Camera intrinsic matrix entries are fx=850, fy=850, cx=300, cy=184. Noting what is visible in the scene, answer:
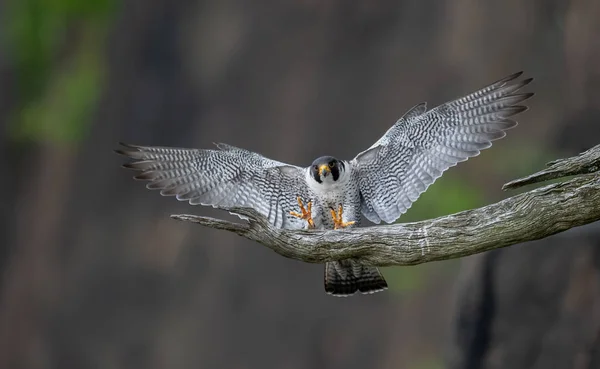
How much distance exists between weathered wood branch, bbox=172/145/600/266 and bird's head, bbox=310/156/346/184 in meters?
0.88

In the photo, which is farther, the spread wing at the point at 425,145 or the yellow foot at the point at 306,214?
the yellow foot at the point at 306,214

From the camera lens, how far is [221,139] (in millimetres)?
10008

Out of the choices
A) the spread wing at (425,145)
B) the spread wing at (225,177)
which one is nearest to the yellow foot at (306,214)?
the spread wing at (225,177)

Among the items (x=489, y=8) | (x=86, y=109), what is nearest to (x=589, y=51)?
(x=489, y=8)

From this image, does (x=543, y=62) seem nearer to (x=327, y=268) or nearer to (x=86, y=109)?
(x=327, y=268)

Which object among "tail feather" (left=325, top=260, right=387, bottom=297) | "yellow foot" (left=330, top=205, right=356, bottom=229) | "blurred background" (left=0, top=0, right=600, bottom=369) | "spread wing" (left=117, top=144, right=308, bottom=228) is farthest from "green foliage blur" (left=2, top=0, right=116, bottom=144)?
"tail feather" (left=325, top=260, right=387, bottom=297)

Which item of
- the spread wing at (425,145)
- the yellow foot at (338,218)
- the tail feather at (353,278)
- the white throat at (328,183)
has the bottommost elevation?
the tail feather at (353,278)

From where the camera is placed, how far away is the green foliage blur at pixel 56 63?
10758 mm

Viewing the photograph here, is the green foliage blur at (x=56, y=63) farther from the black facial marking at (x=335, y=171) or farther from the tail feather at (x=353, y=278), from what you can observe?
the tail feather at (x=353, y=278)

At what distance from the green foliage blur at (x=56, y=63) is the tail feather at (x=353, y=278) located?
6461 mm

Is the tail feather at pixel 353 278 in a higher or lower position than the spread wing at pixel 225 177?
lower

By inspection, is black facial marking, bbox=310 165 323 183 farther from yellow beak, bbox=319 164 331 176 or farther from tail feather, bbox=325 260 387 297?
tail feather, bbox=325 260 387 297

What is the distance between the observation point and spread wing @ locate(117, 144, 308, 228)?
17.0ft

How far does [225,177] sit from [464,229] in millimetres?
1804
